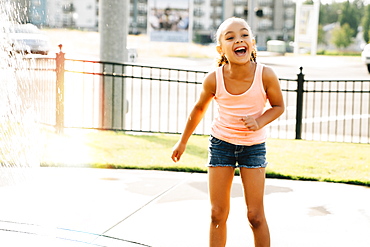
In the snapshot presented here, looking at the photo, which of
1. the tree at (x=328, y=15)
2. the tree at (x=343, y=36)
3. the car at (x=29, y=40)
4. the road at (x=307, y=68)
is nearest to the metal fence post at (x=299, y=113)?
the car at (x=29, y=40)

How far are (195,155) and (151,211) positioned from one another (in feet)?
8.91

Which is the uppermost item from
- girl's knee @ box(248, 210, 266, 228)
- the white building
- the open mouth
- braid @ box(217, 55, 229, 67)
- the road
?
the white building

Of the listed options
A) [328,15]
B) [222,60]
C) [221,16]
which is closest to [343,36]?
[221,16]

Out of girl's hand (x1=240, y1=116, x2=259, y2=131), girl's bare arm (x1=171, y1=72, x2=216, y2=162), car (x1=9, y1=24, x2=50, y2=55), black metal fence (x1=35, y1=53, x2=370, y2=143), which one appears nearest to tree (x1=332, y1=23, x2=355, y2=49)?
car (x1=9, y1=24, x2=50, y2=55)

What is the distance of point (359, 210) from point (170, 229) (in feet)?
5.36

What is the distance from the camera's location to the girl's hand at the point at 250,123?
3.47m

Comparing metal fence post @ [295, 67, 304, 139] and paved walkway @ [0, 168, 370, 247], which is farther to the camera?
metal fence post @ [295, 67, 304, 139]

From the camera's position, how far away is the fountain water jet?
7061mm

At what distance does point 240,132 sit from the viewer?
142 inches

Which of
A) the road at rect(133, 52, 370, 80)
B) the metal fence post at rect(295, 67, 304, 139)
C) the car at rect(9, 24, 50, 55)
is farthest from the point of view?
the road at rect(133, 52, 370, 80)

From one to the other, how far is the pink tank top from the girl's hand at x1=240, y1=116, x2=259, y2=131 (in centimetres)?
13

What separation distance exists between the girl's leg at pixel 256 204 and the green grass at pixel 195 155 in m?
3.02

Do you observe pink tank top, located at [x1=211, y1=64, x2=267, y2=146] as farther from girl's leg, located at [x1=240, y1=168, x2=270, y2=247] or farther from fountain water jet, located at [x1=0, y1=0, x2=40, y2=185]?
fountain water jet, located at [x1=0, y1=0, x2=40, y2=185]

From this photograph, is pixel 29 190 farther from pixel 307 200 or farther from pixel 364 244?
pixel 364 244
